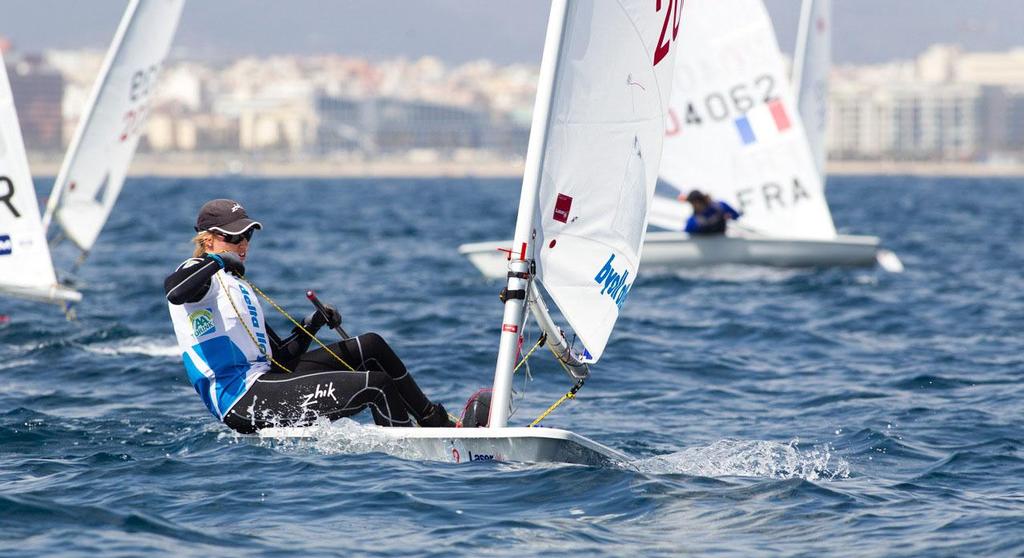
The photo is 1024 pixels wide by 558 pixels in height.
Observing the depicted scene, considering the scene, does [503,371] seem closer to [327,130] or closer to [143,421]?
[143,421]

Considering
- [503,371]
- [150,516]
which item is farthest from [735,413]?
[150,516]

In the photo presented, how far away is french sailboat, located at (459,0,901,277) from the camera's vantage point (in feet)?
48.3

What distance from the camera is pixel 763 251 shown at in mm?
14930

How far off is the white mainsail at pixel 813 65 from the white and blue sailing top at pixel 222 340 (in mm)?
13311

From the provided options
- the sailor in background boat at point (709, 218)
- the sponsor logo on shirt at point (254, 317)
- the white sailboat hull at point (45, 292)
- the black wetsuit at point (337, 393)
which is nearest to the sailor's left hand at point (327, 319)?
the black wetsuit at point (337, 393)

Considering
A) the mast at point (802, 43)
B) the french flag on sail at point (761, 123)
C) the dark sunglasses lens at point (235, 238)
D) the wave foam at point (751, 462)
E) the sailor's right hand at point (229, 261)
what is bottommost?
the wave foam at point (751, 462)

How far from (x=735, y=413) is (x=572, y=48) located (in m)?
2.90

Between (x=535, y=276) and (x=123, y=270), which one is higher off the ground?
(x=535, y=276)

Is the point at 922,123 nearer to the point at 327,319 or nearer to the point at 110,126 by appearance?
the point at 110,126

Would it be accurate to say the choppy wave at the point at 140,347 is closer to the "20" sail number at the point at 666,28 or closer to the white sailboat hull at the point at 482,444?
the white sailboat hull at the point at 482,444

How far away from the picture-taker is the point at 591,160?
5867 mm

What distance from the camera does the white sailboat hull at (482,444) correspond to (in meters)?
5.73

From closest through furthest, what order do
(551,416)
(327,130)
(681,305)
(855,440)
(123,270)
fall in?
(855,440)
(551,416)
(681,305)
(123,270)
(327,130)

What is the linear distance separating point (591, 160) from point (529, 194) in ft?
1.47
